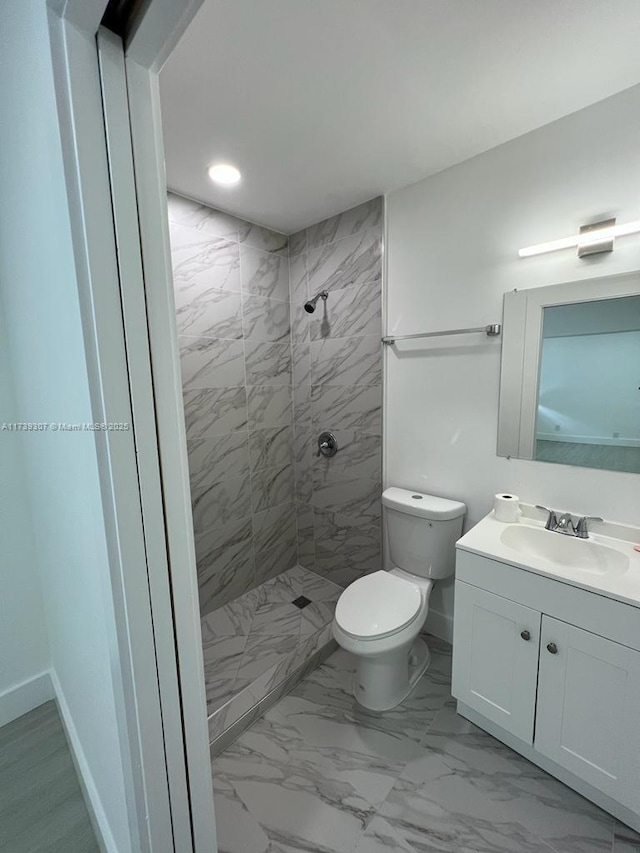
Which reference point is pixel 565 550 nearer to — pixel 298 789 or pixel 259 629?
pixel 298 789

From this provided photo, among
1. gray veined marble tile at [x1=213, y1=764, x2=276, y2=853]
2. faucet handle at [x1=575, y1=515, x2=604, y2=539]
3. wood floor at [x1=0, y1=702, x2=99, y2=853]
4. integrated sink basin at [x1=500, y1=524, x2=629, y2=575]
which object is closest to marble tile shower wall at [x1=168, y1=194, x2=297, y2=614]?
wood floor at [x1=0, y1=702, x2=99, y2=853]

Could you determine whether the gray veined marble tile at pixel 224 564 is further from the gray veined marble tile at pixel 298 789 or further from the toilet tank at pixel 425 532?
the toilet tank at pixel 425 532

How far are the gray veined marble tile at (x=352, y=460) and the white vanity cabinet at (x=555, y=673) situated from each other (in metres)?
0.81

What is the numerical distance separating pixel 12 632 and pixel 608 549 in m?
2.45

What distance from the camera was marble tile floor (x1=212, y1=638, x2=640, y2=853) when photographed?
1144 millimetres

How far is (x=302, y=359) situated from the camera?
2438mm

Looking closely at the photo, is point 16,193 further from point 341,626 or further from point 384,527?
point 384,527

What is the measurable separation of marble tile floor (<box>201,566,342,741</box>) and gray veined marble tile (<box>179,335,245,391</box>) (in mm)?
1385

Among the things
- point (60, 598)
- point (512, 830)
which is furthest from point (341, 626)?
point (60, 598)

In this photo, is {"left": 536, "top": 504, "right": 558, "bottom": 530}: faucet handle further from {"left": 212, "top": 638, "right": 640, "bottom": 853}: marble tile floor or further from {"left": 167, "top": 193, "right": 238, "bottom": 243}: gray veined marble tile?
{"left": 167, "top": 193, "right": 238, "bottom": 243}: gray veined marble tile

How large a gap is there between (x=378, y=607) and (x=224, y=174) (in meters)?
2.09

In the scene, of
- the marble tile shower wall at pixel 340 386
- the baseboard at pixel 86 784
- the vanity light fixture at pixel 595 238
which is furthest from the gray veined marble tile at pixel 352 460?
the baseboard at pixel 86 784

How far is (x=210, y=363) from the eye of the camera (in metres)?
2.07

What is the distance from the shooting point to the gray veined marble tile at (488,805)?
114 cm
